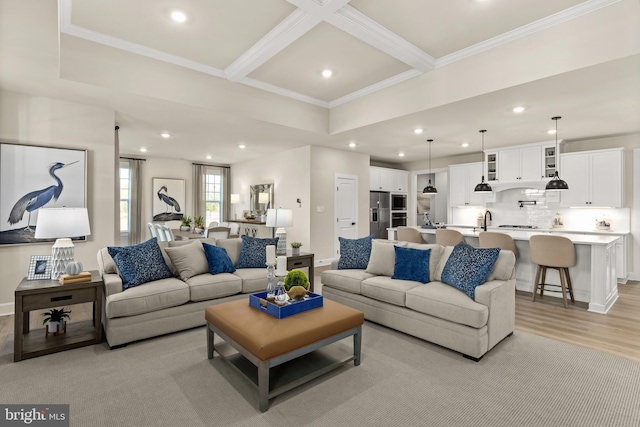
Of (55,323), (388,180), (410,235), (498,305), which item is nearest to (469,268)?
(498,305)

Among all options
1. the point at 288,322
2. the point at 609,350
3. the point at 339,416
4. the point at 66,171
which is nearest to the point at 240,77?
the point at 66,171

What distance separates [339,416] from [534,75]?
3722 millimetres

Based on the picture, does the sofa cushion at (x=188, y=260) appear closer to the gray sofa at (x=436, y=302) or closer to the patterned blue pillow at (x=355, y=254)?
the gray sofa at (x=436, y=302)

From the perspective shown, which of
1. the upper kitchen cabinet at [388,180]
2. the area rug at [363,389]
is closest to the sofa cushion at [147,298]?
the area rug at [363,389]

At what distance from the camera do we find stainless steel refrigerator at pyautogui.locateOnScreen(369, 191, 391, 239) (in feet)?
27.9

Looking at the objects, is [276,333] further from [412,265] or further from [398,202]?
[398,202]

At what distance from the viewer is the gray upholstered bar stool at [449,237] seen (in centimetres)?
508

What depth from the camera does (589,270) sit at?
430cm

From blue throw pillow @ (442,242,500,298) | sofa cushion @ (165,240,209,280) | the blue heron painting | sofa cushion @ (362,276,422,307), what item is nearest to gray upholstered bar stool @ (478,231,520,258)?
blue throw pillow @ (442,242,500,298)

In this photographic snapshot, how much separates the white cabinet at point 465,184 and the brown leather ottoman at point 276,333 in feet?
20.7

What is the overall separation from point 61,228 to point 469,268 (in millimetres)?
3764

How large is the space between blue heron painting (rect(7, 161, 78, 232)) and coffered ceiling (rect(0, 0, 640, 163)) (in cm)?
99

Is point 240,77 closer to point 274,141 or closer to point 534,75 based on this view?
point 274,141

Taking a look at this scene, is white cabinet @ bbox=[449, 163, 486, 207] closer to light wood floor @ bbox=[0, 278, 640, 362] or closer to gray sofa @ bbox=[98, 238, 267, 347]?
light wood floor @ bbox=[0, 278, 640, 362]
